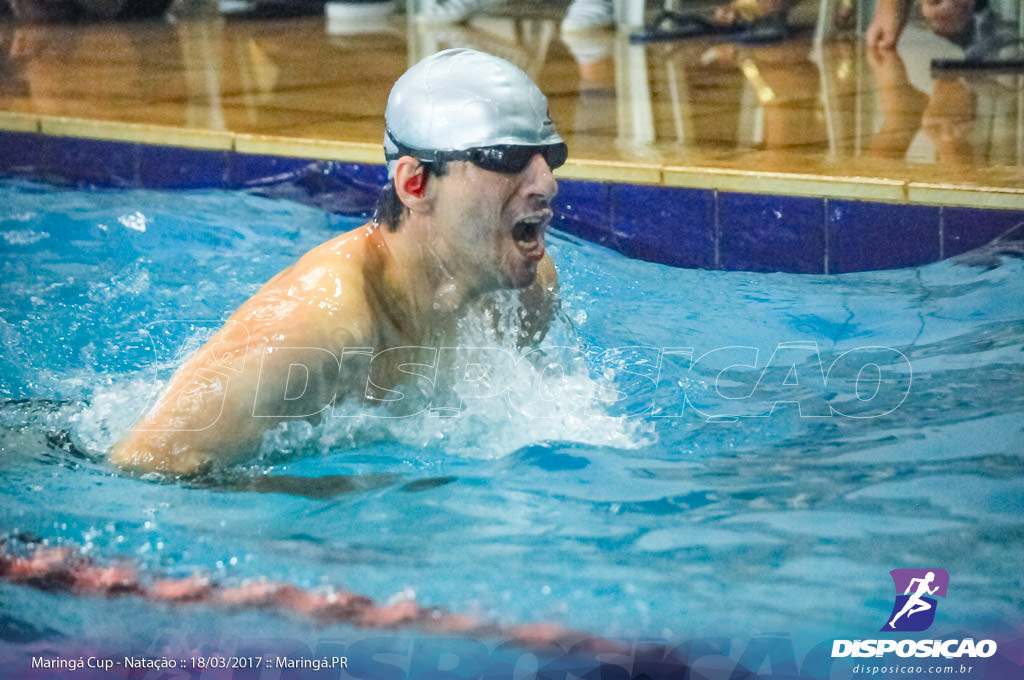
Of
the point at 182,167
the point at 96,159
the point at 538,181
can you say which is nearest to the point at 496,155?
the point at 538,181

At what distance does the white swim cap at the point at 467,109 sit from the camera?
2.57 metres

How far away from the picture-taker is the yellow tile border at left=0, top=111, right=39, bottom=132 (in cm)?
586

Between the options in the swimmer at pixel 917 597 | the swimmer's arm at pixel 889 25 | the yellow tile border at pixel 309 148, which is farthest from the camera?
the swimmer's arm at pixel 889 25

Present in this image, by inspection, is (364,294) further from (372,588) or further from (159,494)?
(372,588)

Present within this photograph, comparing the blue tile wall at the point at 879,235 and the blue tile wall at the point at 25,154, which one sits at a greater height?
the blue tile wall at the point at 25,154

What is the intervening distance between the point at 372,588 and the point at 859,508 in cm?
104

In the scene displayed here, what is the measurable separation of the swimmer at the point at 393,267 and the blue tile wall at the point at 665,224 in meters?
2.08

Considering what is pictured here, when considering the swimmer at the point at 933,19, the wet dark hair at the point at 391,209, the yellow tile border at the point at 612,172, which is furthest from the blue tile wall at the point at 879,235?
the swimmer at the point at 933,19

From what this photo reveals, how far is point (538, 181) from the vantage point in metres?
2.58

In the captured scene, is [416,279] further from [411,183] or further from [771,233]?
[771,233]

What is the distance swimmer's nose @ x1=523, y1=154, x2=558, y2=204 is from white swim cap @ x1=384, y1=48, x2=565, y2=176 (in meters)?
0.04

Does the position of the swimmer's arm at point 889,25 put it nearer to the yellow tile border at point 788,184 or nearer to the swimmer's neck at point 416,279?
the yellow tile border at point 788,184

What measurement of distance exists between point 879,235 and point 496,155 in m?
2.32

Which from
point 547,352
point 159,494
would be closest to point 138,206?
point 547,352
